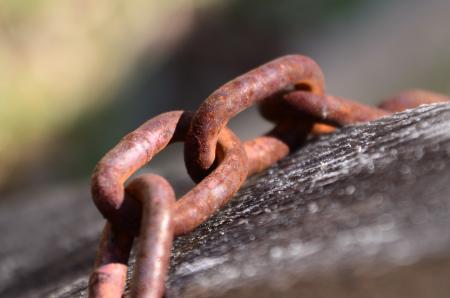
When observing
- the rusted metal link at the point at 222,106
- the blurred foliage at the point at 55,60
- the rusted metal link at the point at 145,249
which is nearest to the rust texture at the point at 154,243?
the rusted metal link at the point at 145,249

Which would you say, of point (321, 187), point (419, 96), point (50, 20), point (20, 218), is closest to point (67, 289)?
point (321, 187)

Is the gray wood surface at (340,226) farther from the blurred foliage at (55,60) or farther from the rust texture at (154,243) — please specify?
the blurred foliage at (55,60)

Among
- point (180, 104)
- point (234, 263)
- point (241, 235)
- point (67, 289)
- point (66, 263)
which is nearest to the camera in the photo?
point (234, 263)

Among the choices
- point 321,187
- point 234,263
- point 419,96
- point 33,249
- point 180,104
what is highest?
point 180,104

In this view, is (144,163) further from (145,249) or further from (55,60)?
(55,60)

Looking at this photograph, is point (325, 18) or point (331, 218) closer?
point (331, 218)

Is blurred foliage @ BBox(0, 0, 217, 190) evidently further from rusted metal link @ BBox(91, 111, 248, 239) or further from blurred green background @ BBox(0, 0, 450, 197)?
rusted metal link @ BBox(91, 111, 248, 239)

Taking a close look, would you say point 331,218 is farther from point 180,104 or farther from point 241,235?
point 180,104

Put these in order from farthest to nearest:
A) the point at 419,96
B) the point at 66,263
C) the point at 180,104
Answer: the point at 180,104 → the point at 66,263 → the point at 419,96
